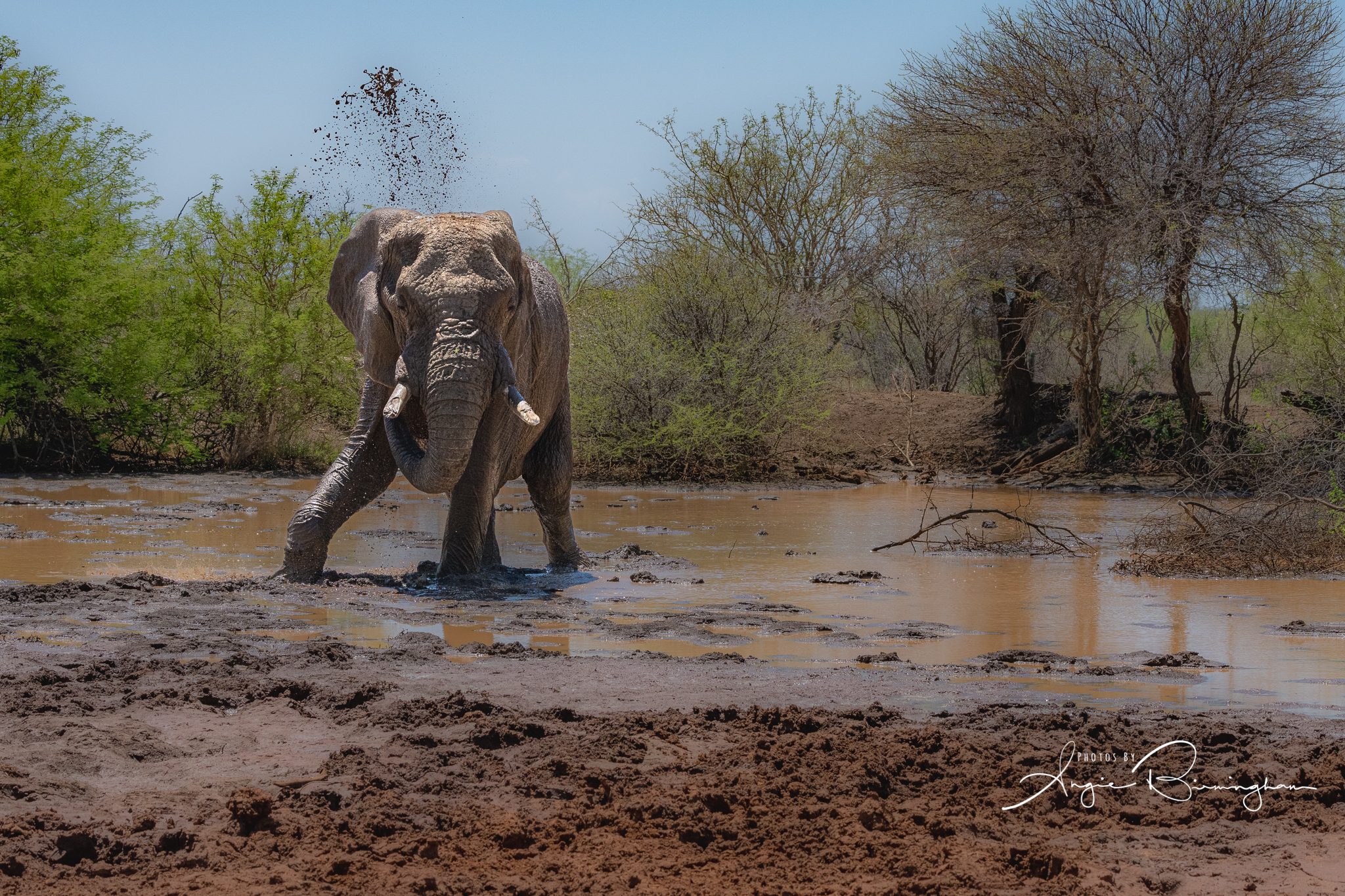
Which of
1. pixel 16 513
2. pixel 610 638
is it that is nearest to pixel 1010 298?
pixel 16 513

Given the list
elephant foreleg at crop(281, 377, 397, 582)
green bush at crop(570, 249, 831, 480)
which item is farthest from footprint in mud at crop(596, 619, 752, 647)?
green bush at crop(570, 249, 831, 480)

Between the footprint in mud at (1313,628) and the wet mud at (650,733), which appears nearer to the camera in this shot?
the wet mud at (650,733)

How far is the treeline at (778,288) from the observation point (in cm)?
1814

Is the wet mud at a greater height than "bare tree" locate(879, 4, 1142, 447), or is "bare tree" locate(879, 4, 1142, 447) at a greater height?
"bare tree" locate(879, 4, 1142, 447)

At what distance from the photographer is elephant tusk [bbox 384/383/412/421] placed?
7.97 metres

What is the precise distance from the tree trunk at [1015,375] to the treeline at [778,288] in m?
0.67

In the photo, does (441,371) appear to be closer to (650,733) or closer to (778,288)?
(650,733)

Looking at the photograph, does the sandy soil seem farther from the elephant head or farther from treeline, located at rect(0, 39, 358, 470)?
treeline, located at rect(0, 39, 358, 470)

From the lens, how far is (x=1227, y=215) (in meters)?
18.8

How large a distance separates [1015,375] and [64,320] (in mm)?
15185

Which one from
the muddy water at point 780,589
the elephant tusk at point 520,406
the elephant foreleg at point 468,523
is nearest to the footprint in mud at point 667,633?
the muddy water at point 780,589

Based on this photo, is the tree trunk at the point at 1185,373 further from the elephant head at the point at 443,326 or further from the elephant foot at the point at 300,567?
the elephant foot at the point at 300,567

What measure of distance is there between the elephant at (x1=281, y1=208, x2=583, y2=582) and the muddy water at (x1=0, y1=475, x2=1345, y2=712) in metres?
0.87

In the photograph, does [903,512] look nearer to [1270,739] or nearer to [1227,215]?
[1227,215]
